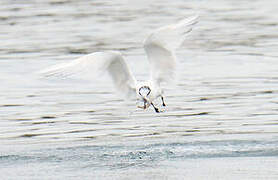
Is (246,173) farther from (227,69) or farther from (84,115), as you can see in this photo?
(227,69)

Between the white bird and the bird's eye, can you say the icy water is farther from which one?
the bird's eye

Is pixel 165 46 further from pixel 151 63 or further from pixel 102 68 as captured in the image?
pixel 102 68

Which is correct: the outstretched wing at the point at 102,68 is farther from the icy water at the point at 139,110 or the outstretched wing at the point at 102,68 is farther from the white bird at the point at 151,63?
the icy water at the point at 139,110

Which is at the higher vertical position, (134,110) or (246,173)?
(134,110)

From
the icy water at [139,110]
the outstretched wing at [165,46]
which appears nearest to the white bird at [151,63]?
the outstretched wing at [165,46]

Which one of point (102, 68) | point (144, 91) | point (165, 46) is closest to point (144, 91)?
point (144, 91)

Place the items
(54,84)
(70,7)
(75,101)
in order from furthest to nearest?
(70,7)
(54,84)
(75,101)

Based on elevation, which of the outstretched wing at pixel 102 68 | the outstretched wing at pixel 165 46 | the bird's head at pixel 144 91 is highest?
the outstretched wing at pixel 165 46

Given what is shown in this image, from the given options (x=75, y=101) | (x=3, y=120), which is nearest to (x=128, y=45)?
(x=75, y=101)
